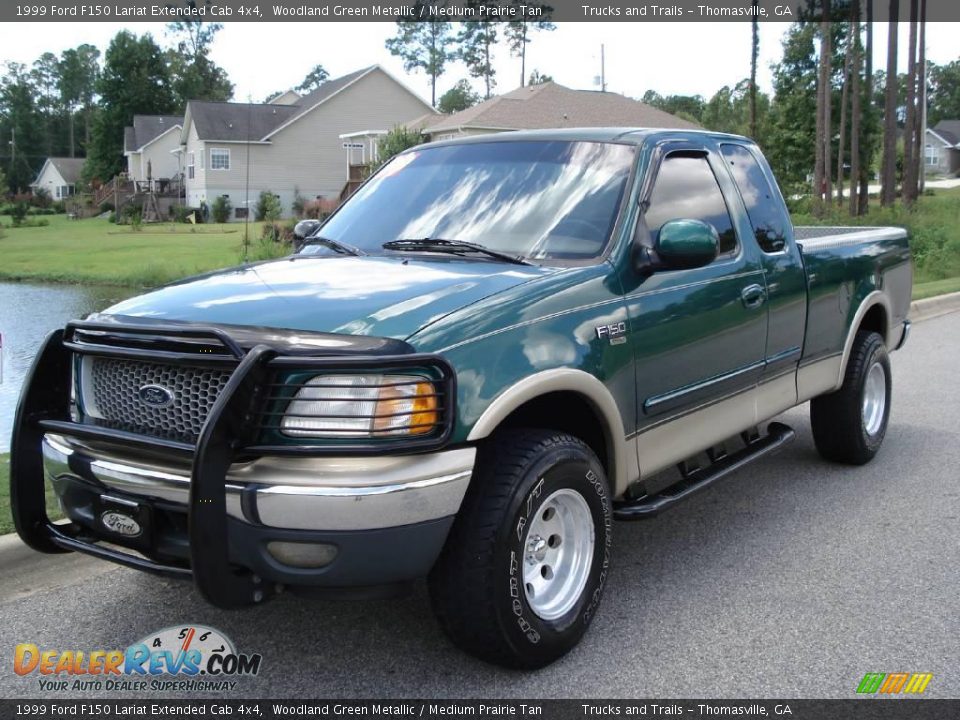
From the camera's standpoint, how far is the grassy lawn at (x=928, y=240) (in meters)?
18.7

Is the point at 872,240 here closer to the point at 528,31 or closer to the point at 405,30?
the point at 528,31

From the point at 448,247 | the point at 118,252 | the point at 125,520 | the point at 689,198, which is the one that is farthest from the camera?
the point at 118,252

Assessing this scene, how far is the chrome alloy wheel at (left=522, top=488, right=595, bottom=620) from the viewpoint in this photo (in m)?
3.62

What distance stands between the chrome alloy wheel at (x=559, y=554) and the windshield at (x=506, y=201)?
1082 mm

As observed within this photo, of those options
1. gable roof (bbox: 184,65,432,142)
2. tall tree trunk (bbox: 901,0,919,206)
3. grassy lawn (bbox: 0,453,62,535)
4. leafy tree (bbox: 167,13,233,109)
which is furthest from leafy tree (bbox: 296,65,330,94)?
grassy lawn (bbox: 0,453,62,535)

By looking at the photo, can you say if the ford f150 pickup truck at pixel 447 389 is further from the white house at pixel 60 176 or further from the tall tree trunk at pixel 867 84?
the white house at pixel 60 176

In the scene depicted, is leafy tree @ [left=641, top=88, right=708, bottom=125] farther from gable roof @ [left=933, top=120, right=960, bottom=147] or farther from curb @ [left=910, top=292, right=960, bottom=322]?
curb @ [left=910, top=292, right=960, bottom=322]

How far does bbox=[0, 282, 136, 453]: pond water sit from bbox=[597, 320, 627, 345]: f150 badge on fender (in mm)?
3179

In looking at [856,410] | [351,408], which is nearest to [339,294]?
[351,408]

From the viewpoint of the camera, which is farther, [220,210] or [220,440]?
[220,210]

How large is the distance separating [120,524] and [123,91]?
75827 mm

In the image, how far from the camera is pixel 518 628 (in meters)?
3.41

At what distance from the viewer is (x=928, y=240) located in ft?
75.0

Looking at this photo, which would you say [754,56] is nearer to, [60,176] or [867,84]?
[867,84]
